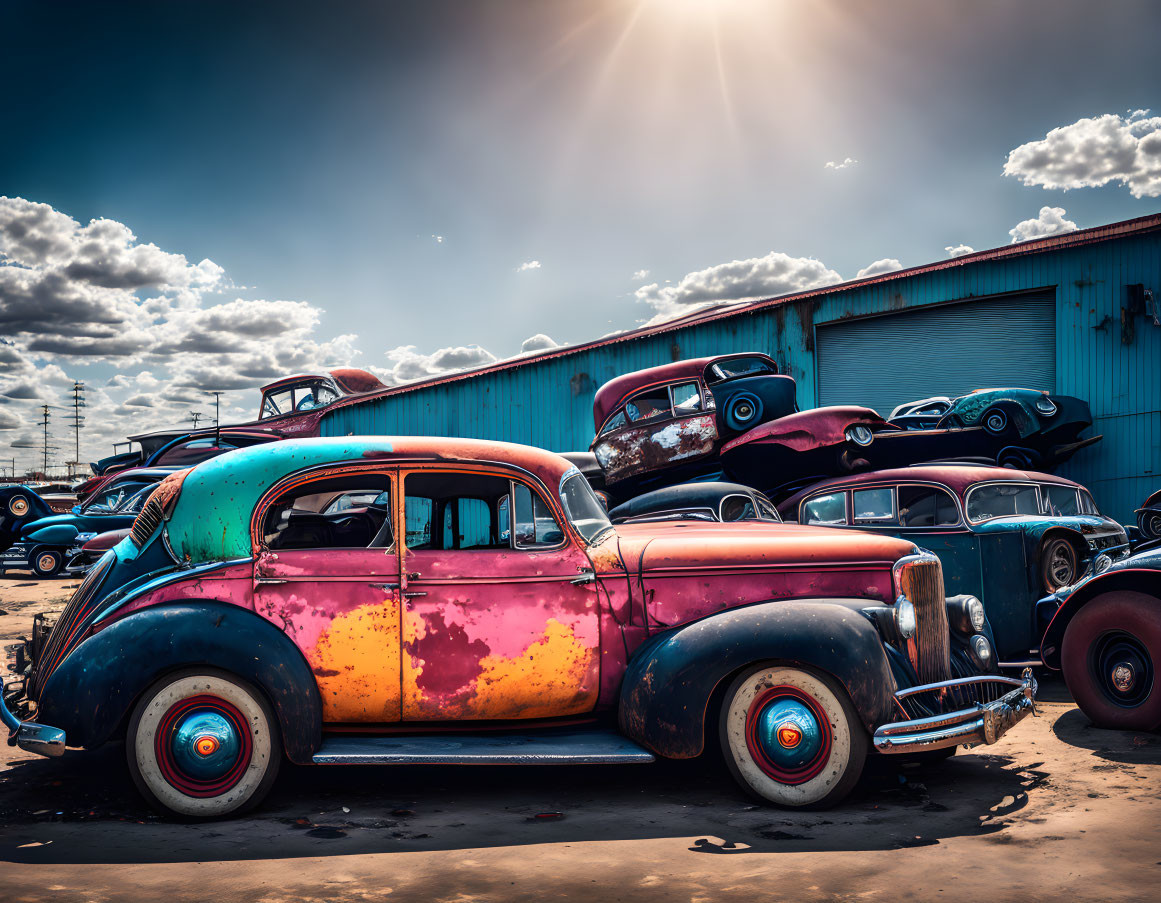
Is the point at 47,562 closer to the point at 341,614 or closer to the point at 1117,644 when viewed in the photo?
the point at 341,614

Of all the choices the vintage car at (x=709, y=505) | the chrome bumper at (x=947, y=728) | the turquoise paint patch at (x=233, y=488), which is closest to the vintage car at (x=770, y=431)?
the vintage car at (x=709, y=505)

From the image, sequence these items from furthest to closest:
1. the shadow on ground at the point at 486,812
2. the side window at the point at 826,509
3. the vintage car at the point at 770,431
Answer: the vintage car at the point at 770,431 < the side window at the point at 826,509 < the shadow on ground at the point at 486,812

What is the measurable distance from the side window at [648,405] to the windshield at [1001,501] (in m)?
4.27

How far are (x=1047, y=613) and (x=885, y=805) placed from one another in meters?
3.14

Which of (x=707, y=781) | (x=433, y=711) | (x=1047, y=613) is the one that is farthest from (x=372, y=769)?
(x=1047, y=613)

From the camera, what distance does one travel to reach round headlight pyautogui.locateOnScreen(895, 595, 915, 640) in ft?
12.9

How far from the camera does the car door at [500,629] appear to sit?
13.1 feet

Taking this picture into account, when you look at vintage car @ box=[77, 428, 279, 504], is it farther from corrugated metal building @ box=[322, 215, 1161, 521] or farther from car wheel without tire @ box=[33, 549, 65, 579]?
corrugated metal building @ box=[322, 215, 1161, 521]

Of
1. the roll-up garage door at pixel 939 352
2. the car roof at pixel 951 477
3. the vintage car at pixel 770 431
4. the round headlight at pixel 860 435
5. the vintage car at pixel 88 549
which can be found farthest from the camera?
the roll-up garage door at pixel 939 352

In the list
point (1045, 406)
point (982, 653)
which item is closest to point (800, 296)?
point (1045, 406)

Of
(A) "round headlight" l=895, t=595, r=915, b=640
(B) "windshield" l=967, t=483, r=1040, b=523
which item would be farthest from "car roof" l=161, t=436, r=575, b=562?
(B) "windshield" l=967, t=483, r=1040, b=523

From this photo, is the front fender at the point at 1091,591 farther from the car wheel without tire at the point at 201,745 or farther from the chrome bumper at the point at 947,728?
the car wheel without tire at the point at 201,745

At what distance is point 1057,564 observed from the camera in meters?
6.78

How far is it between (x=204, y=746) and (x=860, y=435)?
24.9 ft
